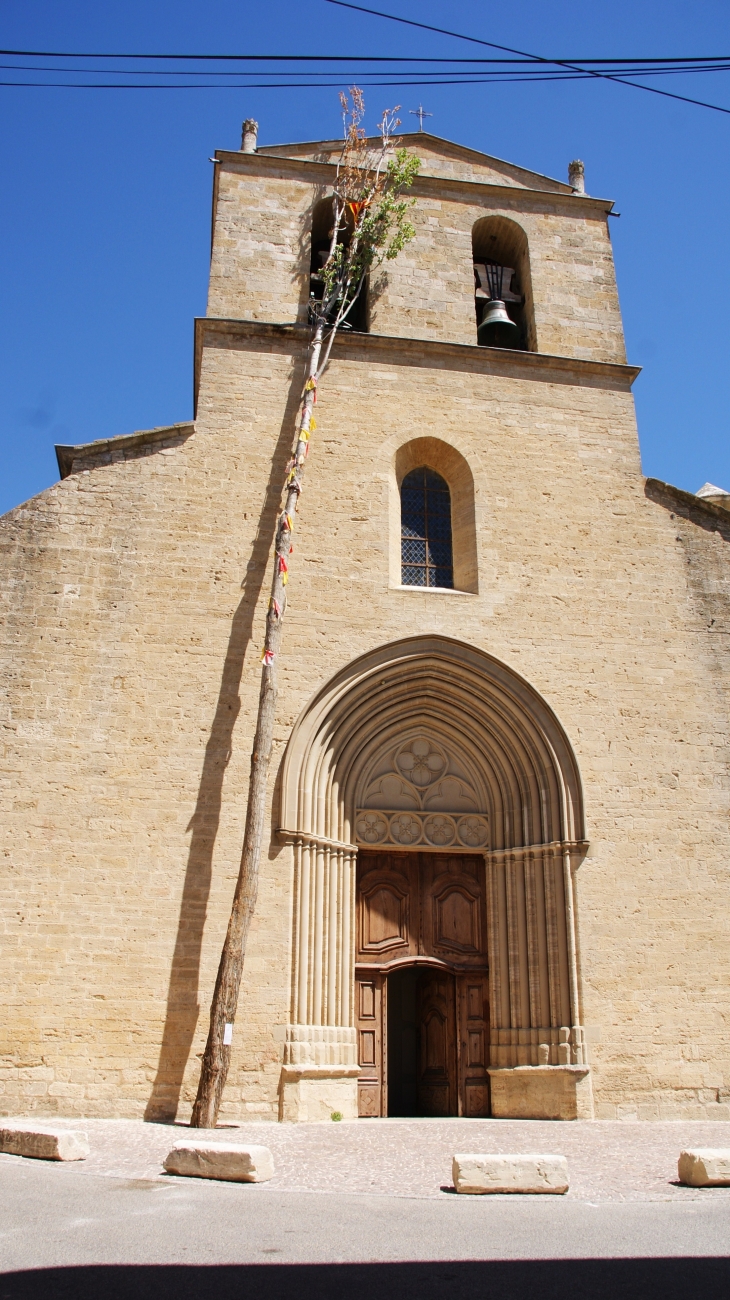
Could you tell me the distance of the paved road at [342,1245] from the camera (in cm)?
358

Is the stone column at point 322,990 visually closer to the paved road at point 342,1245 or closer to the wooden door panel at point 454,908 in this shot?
the wooden door panel at point 454,908

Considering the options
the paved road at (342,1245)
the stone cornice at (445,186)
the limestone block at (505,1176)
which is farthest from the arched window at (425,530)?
the paved road at (342,1245)

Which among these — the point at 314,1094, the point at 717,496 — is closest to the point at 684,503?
the point at 717,496

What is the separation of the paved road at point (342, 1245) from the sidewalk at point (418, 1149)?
1.04 ft

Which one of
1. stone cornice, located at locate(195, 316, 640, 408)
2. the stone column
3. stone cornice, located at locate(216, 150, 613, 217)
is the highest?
stone cornice, located at locate(216, 150, 613, 217)

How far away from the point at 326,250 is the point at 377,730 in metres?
6.12

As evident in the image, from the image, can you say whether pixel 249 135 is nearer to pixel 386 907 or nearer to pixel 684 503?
pixel 684 503

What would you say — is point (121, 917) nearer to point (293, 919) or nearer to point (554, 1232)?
point (293, 919)

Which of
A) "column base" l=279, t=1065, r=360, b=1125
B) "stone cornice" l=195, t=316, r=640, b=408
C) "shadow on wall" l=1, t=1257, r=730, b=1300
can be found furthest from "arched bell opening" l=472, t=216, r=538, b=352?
"shadow on wall" l=1, t=1257, r=730, b=1300

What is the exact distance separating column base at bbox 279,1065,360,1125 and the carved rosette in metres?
2.22

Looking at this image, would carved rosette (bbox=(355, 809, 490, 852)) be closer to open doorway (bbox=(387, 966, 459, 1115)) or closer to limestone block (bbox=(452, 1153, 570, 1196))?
open doorway (bbox=(387, 966, 459, 1115))

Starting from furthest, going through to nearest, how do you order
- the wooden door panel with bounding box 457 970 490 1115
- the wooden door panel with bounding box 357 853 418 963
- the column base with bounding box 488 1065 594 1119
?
the wooden door panel with bounding box 357 853 418 963
the wooden door panel with bounding box 457 970 490 1115
the column base with bounding box 488 1065 594 1119

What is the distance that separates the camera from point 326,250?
12.4m

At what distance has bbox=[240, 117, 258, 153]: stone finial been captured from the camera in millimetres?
12312
